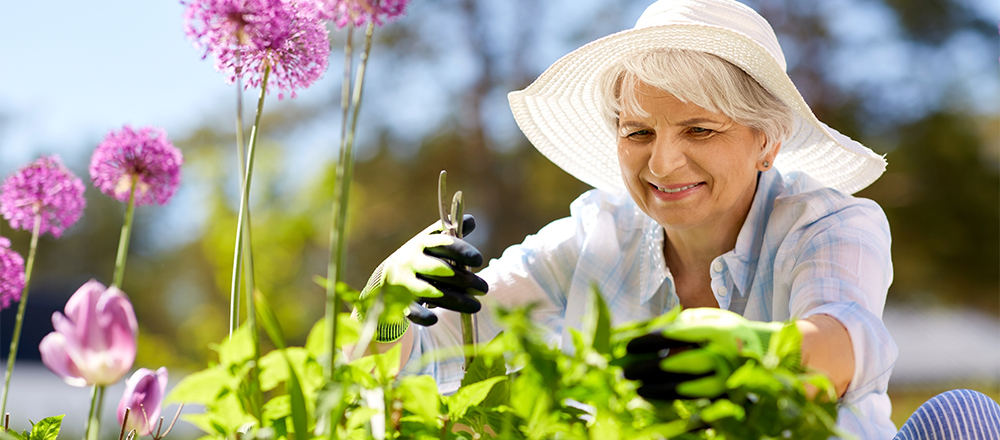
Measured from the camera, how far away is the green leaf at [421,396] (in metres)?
0.33

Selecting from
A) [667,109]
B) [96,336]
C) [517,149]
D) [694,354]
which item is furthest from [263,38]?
[517,149]

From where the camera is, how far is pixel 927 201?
25.6 ft

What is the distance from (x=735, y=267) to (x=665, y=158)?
22cm

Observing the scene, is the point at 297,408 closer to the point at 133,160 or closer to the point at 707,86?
the point at 133,160

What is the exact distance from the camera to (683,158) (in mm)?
943

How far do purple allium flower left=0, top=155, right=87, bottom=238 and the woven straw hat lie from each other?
0.62 meters

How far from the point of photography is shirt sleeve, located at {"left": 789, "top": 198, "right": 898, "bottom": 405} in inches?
20.7

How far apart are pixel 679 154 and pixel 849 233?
8.6 inches

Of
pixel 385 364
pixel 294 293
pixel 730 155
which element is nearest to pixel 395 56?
pixel 294 293

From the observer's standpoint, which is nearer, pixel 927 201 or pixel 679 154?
pixel 679 154

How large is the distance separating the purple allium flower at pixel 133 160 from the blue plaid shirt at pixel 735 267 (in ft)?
1.48

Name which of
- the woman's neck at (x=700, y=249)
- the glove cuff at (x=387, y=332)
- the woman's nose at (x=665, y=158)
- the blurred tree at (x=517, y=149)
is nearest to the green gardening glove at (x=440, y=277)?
the glove cuff at (x=387, y=332)

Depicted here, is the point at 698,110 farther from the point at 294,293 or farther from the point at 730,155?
the point at 294,293

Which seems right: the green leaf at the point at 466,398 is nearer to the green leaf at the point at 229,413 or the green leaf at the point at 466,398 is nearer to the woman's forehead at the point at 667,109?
the green leaf at the point at 229,413
